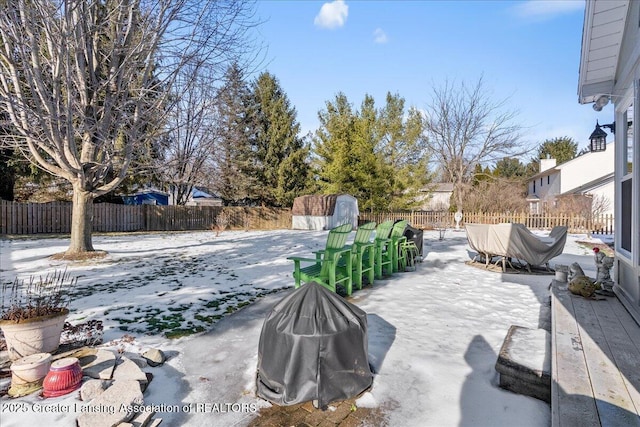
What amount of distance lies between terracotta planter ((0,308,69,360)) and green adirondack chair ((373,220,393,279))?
16.4ft

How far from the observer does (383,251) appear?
7273mm

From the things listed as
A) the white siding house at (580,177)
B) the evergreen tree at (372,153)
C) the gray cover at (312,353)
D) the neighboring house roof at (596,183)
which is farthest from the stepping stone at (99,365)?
the neighboring house roof at (596,183)

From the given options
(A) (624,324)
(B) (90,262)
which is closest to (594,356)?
(A) (624,324)

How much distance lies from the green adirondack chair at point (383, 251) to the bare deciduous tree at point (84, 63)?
18.2 ft

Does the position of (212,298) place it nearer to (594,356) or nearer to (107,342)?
(107,342)

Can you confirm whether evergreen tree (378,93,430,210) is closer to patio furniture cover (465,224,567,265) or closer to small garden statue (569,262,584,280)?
patio furniture cover (465,224,567,265)

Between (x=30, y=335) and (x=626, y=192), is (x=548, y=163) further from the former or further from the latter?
(x=30, y=335)

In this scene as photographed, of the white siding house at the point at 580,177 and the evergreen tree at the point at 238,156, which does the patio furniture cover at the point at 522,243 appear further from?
the evergreen tree at the point at 238,156

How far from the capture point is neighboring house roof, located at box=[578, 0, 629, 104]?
3.86 metres

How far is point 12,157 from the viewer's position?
45.6 feet

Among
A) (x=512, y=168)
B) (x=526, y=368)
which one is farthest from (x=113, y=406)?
(x=512, y=168)

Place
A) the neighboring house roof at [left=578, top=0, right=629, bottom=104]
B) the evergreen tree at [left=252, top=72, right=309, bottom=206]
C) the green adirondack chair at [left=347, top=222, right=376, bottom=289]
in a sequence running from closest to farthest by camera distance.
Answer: the neighboring house roof at [left=578, top=0, right=629, bottom=104] < the green adirondack chair at [left=347, top=222, right=376, bottom=289] < the evergreen tree at [left=252, top=72, right=309, bottom=206]

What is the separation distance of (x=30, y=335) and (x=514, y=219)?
21.5m

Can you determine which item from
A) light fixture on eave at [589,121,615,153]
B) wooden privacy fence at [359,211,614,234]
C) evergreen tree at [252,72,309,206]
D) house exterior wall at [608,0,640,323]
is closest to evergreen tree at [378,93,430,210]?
wooden privacy fence at [359,211,614,234]
